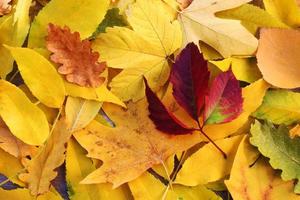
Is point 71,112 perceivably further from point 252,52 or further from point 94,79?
point 252,52

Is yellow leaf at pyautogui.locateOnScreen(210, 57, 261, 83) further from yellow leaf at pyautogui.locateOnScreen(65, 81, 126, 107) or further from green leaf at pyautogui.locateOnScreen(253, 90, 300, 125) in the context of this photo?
yellow leaf at pyautogui.locateOnScreen(65, 81, 126, 107)

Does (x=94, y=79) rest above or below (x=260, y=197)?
above

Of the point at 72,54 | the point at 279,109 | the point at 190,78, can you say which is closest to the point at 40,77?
the point at 72,54

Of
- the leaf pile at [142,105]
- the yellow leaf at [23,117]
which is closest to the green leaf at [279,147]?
the leaf pile at [142,105]

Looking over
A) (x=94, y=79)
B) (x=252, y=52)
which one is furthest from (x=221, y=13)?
(x=94, y=79)

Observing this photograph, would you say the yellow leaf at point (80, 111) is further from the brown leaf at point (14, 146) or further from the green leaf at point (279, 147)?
the green leaf at point (279, 147)

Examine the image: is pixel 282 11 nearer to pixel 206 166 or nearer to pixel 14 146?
pixel 206 166
